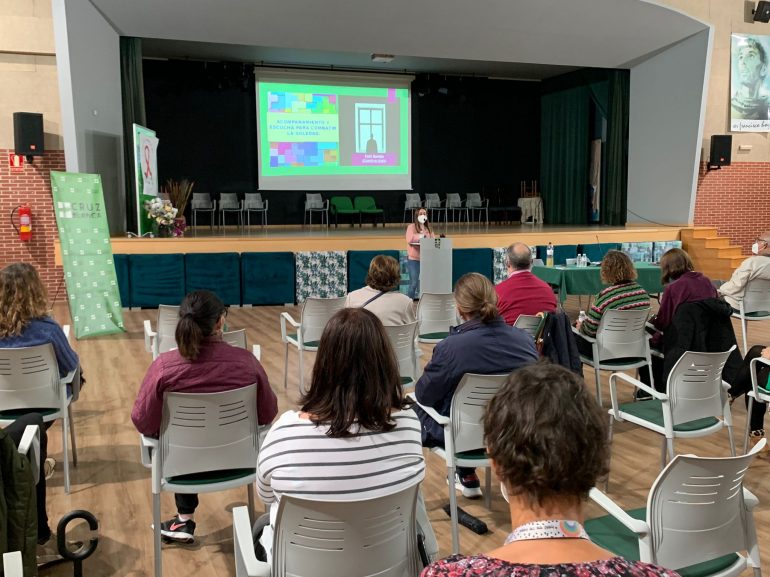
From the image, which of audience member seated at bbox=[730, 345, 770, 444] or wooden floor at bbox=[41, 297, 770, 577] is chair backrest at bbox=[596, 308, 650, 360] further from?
audience member seated at bbox=[730, 345, 770, 444]

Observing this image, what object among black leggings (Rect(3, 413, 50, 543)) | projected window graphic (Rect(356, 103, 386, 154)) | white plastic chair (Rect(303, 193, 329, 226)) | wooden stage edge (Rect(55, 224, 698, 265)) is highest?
projected window graphic (Rect(356, 103, 386, 154))

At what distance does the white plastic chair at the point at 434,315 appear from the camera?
18.2 ft

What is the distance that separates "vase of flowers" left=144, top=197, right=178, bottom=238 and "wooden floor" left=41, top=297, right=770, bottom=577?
4509mm

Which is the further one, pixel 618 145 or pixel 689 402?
pixel 618 145

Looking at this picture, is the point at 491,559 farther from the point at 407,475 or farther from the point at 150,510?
the point at 150,510

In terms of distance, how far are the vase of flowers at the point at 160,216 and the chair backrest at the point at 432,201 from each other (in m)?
6.89

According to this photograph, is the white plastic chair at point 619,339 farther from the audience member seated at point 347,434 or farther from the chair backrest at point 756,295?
the audience member seated at point 347,434

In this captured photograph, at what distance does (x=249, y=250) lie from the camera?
9844mm

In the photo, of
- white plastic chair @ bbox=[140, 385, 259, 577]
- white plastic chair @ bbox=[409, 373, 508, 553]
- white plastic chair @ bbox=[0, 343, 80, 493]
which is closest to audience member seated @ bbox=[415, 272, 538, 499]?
white plastic chair @ bbox=[409, 373, 508, 553]

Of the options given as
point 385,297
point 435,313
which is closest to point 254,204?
point 435,313

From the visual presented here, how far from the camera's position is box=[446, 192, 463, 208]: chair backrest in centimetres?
1598

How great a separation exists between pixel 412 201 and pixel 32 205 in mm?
8296

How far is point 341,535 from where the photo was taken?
174 cm

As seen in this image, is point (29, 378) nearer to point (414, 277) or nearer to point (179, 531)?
point (179, 531)
